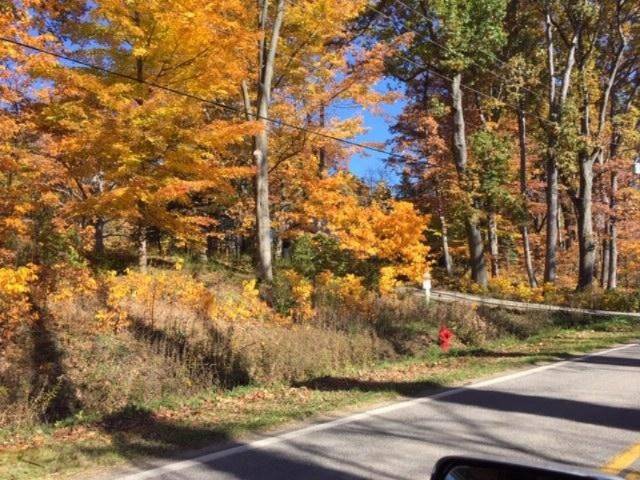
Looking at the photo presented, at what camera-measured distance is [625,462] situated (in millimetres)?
5988

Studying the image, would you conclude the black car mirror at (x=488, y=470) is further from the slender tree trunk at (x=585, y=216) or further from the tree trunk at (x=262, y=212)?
the slender tree trunk at (x=585, y=216)

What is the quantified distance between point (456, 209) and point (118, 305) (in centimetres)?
1841

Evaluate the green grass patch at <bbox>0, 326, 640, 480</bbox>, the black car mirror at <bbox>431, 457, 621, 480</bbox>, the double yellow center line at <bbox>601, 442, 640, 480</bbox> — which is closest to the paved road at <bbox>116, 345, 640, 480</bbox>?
the double yellow center line at <bbox>601, 442, 640, 480</bbox>

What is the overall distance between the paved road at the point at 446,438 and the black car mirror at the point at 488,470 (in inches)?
132

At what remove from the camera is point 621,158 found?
36.2m

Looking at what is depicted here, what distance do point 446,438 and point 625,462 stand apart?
5.79 feet

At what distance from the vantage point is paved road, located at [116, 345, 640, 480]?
19.5ft

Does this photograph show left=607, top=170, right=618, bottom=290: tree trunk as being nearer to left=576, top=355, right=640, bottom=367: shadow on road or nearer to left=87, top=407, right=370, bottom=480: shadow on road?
left=576, top=355, right=640, bottom=367: shadow on road

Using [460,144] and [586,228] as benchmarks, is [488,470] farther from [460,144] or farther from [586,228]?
[586,228]

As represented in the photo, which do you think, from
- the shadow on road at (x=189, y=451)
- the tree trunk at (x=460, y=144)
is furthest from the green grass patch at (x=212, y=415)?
the tree trunk at (x=460, y=144)

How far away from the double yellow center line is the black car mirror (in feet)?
12.4

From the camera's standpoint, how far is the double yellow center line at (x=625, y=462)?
5.65 metres

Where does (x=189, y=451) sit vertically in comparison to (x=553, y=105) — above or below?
below

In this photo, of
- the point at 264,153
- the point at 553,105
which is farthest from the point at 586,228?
the point at 264,153
